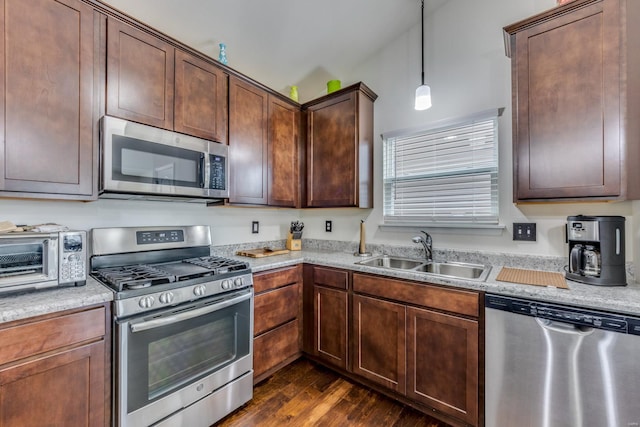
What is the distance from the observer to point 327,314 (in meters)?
2.20

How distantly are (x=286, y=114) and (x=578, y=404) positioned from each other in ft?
8.99

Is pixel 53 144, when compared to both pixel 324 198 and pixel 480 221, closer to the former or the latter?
pixel 324 198

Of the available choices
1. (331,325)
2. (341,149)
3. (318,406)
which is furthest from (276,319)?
(341,149)

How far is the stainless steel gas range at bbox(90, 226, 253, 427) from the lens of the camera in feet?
4.30

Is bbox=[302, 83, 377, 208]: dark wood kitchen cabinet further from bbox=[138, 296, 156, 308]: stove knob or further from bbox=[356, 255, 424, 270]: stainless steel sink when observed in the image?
bbox=[138, 296, 156, 308]: stove knob

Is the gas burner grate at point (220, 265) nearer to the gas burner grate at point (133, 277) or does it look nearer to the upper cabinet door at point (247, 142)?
the gas burner grate at point (133, 277)

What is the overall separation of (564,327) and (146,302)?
6.58ft

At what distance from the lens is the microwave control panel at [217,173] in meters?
1.96

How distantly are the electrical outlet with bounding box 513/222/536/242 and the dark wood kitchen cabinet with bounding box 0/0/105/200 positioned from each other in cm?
267

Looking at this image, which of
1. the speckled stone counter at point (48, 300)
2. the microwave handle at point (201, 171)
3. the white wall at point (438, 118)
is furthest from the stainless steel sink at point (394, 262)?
the speckled stone counter at point (48, 300)

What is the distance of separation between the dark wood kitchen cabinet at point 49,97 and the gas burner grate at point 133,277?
17.8 inches

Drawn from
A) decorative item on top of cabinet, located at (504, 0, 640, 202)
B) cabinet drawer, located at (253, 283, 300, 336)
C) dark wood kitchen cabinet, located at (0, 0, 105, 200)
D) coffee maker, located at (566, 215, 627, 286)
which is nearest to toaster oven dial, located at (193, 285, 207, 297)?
cabinet drawer, located at (253, 283, 300, 336)

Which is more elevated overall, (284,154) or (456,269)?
(284,154)

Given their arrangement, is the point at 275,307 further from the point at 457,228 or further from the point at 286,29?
the point at 286,29
